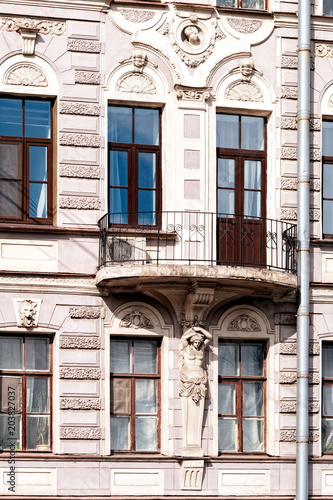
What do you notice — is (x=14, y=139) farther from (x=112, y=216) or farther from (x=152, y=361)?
(x=152, y=361)

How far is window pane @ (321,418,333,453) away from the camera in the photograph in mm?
24781

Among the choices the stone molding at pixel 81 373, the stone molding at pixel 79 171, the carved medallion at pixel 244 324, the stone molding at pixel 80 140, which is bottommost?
the stone molding at pixel 81 373

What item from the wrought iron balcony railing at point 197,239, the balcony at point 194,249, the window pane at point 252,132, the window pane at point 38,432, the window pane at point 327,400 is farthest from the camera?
the window pane at point 252,132

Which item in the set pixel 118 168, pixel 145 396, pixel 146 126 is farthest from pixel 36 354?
pixel 146 126

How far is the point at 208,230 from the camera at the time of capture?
24422 millimetres

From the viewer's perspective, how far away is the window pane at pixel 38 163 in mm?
24250

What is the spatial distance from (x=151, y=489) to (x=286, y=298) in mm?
4088

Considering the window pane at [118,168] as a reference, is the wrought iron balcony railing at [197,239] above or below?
below

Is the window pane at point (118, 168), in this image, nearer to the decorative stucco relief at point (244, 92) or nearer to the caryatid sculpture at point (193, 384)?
the decorative stucco relief at point (244, 92)

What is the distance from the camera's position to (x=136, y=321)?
79.2ft

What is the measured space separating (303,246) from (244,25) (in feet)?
13.6

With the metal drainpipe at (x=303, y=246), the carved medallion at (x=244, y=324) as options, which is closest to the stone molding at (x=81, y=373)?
the carved medallion at (x=244, y=324)

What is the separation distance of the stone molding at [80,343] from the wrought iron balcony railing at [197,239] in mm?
1329

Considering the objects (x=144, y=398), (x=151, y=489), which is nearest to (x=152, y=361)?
(x=144, y=398)
